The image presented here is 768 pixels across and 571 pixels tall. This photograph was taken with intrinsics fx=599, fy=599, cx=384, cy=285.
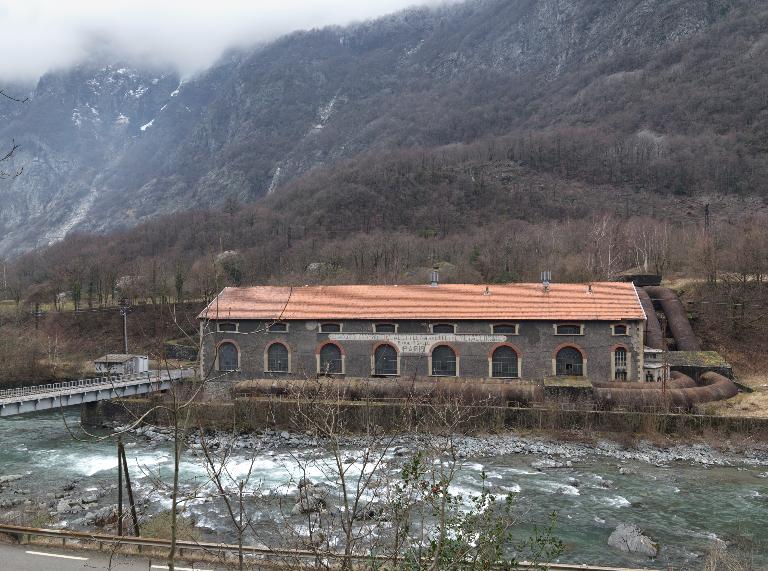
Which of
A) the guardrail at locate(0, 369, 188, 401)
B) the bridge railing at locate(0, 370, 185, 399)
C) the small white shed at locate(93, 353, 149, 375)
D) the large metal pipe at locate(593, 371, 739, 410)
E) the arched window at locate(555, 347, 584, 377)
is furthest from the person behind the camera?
the small white shed at locate(93, 353, 149, 375)

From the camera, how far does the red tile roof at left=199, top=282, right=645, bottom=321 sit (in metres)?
34.2

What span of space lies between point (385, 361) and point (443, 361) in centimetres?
347

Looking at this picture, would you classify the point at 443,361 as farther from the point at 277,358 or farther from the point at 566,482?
the point at 566,482

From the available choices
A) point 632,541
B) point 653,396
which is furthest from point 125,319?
point 632,541

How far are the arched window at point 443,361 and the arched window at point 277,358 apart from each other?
30.2ft

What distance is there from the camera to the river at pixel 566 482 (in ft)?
59.6

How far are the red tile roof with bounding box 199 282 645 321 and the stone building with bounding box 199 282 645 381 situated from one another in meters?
0.06

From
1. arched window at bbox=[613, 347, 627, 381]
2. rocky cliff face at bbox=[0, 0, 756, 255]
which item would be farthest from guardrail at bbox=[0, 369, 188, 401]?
rocky cliff face at bbox=[0, 0, 756, 255]

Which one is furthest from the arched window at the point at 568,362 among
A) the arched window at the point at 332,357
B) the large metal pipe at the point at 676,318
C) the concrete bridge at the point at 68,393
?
the concrete bridge at the point at 68,393

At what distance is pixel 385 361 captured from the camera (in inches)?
1414

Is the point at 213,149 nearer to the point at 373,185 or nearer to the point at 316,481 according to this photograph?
the point at 373,185

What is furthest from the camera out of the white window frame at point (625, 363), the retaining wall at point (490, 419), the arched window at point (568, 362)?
the arched window at point (568, 362)

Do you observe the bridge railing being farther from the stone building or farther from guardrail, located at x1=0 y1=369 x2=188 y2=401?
the stone building

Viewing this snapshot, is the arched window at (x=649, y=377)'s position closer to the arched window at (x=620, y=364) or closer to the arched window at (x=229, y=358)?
the arched window at (x=620, y=364)
